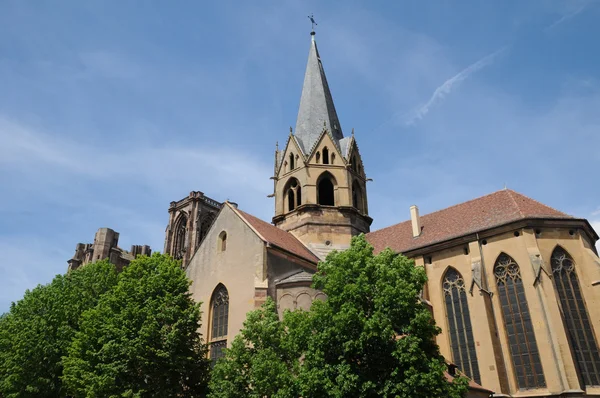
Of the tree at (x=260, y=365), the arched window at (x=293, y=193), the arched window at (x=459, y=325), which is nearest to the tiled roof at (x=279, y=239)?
the arched window at (x=293, y=193)

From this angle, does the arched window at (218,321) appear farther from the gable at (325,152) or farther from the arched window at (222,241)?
the gable at (325,152)

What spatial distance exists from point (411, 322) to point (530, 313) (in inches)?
385

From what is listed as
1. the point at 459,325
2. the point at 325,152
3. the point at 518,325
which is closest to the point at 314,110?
the point at 325,152

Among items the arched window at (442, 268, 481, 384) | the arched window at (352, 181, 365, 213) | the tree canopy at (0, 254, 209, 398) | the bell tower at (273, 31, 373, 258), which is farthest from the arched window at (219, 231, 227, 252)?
the arched window at (442, 268, 481, 384)

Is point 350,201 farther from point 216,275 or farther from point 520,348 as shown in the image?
point 520,348

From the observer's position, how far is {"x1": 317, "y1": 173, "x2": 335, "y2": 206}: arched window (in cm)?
3111

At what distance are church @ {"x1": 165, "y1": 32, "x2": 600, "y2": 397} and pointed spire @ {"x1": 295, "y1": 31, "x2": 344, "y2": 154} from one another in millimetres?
8161

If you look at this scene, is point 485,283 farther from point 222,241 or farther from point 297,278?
point 222,241

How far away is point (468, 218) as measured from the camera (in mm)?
25922

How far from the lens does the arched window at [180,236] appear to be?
6072 centimetres

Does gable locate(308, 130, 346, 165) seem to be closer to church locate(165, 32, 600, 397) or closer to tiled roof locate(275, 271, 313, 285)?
church locate(165, 32, 600, 397)

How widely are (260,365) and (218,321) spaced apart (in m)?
7.44

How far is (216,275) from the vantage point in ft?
77.2

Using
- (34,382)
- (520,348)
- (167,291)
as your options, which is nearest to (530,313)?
(520,348)
